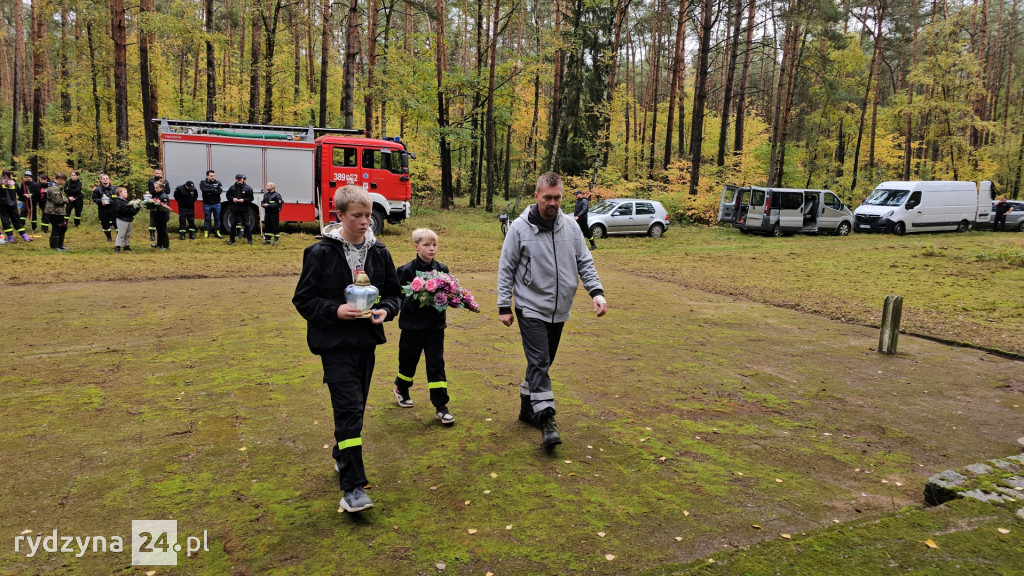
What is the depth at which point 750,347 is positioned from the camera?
7.73 metres

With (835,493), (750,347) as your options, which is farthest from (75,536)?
(750,347)

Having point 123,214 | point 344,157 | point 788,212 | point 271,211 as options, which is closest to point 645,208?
point 788,212

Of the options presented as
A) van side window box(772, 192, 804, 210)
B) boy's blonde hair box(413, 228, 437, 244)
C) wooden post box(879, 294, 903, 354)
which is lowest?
wooden post box(879, 294, 903, 354)

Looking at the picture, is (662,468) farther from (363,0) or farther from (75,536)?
(363,0)

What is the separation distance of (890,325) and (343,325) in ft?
23.3

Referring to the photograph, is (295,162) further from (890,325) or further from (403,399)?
(890,325)

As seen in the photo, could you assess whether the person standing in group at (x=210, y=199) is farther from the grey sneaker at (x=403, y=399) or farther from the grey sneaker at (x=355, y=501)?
the grey sneaker at (x=355, y=501)

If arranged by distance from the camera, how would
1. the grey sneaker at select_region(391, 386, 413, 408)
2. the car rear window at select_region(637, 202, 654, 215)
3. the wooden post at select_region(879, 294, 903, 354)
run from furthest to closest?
the car rear window at select_region(637, 202, 654, 215), the wooden post at select_region(879, 294, 903, 354), the grey sneaker at select_region(391, 386, 413, 408)

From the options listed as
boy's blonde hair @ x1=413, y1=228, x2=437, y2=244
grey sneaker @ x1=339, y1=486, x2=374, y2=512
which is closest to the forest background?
boy's blonde hair @ x1=413, y1=228, x2=437, y2=244

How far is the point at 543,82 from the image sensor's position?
119 ft

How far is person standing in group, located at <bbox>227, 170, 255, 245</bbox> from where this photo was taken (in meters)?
16.4

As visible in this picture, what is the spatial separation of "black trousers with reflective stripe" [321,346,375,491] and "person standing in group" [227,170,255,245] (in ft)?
48.9

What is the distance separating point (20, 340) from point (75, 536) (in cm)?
507

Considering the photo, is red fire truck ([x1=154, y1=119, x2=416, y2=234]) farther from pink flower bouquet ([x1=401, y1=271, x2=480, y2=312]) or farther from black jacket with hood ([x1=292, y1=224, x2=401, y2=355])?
black jacket with hood ([x1=292, y1=224, x2=401, y2=355])
